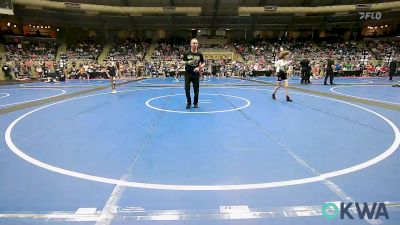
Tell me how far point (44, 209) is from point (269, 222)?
90.6 inches

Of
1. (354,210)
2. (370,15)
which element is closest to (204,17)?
(370,15)

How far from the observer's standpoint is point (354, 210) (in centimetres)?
277

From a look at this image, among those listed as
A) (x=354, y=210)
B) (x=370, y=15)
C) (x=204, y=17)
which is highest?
(x=370, y=15)

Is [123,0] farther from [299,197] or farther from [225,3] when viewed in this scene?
[299,197]

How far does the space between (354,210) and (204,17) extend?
1495 inches

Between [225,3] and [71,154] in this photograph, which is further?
[225,3]

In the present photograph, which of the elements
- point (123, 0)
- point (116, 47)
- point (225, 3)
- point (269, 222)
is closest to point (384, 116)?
point (269, 222)

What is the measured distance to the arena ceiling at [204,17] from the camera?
1371 inches

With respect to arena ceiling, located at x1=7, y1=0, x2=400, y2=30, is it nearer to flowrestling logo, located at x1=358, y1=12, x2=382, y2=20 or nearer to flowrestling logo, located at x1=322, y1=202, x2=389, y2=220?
flowrestling logo, located at x1=358, y1=12, x2=382, y2=20

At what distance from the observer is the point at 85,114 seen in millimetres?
7973

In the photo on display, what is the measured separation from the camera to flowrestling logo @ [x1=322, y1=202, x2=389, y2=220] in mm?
2666

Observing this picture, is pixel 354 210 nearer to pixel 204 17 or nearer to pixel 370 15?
pixel 204 17

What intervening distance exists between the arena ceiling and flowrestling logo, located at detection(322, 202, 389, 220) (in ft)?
115

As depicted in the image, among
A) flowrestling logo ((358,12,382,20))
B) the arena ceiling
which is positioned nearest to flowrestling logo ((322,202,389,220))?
the arena ceiling
